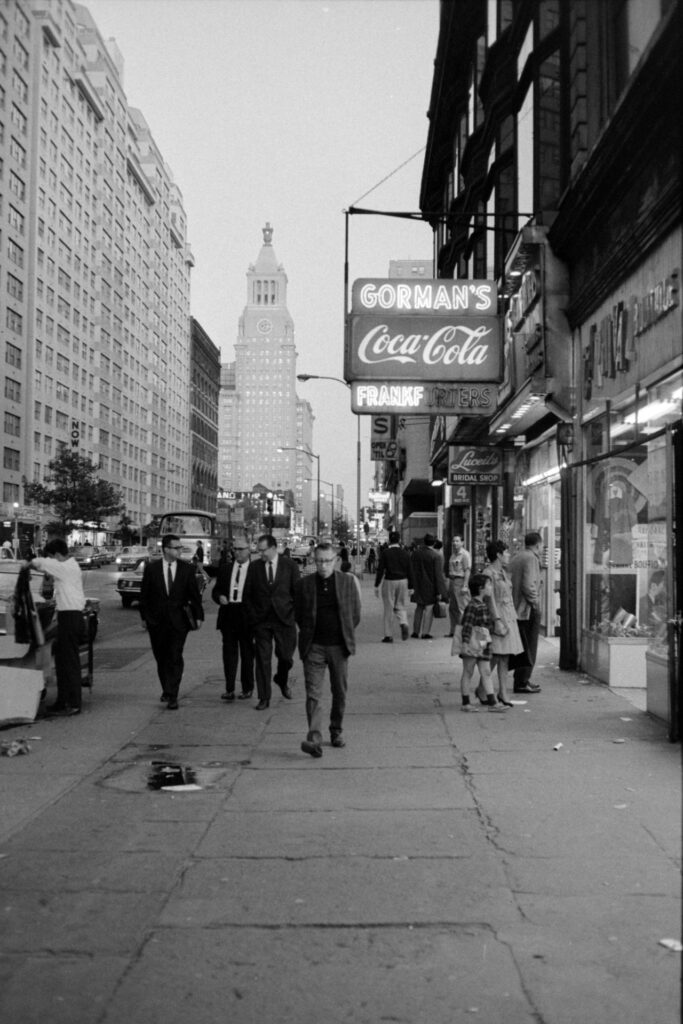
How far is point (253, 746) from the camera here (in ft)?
29.0

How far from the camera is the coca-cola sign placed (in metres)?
22.4

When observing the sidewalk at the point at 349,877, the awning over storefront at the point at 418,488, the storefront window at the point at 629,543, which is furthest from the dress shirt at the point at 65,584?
the awning over storefront at the point at 418,488

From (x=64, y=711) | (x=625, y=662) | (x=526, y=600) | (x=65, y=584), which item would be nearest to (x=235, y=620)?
(x=65, y=584)

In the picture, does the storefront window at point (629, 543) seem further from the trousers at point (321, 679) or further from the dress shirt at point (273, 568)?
the dress shirt at point (273, 568)

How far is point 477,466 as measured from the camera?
22406mm

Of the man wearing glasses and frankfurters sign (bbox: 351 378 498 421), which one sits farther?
frankfurters sign (bbox: 351 378 498 421)

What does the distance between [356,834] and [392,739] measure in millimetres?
3101

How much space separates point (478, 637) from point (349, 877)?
532 centimetres

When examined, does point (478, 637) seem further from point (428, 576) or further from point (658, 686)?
point (428, 576)

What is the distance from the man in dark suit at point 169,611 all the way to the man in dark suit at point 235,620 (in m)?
0.49

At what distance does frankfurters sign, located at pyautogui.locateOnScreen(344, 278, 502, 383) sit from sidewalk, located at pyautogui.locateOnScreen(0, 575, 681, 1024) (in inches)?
270

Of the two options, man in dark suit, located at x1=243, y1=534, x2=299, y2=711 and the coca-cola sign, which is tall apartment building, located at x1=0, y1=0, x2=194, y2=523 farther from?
man in dark suit, located at x1=243, y1=534, x2=299, y2=711

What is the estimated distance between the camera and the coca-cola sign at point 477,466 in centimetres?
2238

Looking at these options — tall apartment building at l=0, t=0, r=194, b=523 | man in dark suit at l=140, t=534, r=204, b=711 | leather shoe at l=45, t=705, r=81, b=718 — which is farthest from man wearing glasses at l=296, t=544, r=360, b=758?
tall apartment building at l=0, t=0, r=194, b=523
